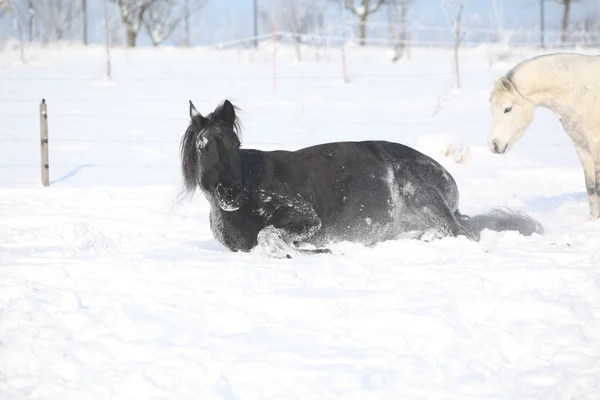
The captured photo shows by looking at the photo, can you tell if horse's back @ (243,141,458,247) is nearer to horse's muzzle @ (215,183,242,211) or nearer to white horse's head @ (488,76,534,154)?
horse's muzzle @ (215,183,242,211)

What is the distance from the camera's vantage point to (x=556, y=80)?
257 inches

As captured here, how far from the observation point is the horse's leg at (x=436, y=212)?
18.2 feet

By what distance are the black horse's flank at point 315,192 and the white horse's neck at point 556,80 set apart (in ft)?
4.28

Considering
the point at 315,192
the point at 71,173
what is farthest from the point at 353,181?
the point at 71,173

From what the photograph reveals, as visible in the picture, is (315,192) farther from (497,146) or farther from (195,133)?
(497,146)

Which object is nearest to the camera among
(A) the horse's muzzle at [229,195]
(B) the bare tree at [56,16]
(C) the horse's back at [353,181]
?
(A) the horse's muzzle at [229,195]

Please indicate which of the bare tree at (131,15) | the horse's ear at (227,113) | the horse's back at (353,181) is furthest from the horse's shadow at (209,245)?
the bare tree at (131,15)

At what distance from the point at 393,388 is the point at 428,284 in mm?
1249

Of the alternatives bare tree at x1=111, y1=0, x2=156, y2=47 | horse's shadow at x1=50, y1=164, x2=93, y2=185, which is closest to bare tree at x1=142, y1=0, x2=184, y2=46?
bare tree at x1=111, y1=0, x2=156, y2=47

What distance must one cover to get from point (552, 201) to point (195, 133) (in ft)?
15.4

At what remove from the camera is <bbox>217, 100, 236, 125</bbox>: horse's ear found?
5.02 metres

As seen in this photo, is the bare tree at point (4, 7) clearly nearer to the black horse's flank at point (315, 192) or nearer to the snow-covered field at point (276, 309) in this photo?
the snow-covered field at point (276, 309)

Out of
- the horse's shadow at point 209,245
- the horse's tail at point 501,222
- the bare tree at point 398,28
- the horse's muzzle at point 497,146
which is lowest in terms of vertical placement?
the horse's shadow at point 209,245

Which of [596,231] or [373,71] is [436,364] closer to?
[596,231]
